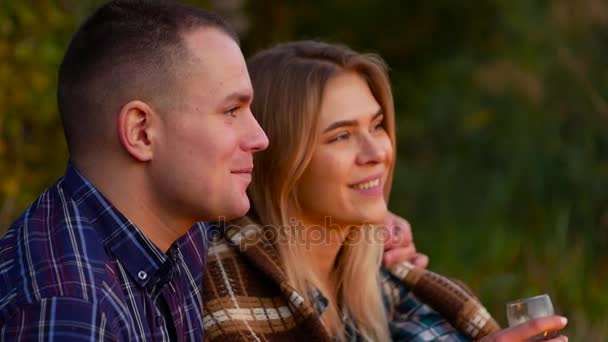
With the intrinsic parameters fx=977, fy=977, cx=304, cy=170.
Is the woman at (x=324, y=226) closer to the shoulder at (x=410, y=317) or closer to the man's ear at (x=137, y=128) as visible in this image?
the shoulder at (x=410, y=317)

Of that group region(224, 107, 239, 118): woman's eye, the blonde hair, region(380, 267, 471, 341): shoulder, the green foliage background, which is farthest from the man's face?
the green foliage background

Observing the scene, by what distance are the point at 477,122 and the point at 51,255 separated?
16.6 ft

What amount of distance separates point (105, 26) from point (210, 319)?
975 millimetres

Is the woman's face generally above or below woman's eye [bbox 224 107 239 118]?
below

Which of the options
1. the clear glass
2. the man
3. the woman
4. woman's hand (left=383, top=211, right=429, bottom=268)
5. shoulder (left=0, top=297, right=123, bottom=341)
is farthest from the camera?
woman's hand (left=383, top=211, right=429, bottom=268)

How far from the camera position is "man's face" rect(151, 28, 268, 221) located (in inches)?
99.4

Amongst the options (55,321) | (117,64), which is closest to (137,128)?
(117,64)

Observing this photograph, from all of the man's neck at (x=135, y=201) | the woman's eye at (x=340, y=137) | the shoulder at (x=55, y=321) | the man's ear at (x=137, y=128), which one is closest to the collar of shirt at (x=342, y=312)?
the woman's eye at (x=340, y=137)

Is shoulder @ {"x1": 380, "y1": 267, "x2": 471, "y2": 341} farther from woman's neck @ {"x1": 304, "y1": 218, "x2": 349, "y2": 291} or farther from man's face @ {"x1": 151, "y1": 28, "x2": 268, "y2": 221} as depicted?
man's face @ {"x1": 151, "y1": 28, "x2": 268, "y2": 221}

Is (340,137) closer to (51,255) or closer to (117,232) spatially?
(117,232)

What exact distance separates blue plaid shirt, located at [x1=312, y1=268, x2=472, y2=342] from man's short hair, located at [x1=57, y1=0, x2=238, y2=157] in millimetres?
1152

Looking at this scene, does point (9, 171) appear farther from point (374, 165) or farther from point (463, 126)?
point (463, 126)

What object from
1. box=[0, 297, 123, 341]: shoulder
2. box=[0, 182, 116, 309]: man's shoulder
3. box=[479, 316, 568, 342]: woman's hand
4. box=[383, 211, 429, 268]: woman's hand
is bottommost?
box=[479, 316, 568, 342]: woman's hand

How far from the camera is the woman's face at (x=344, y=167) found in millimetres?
3369
